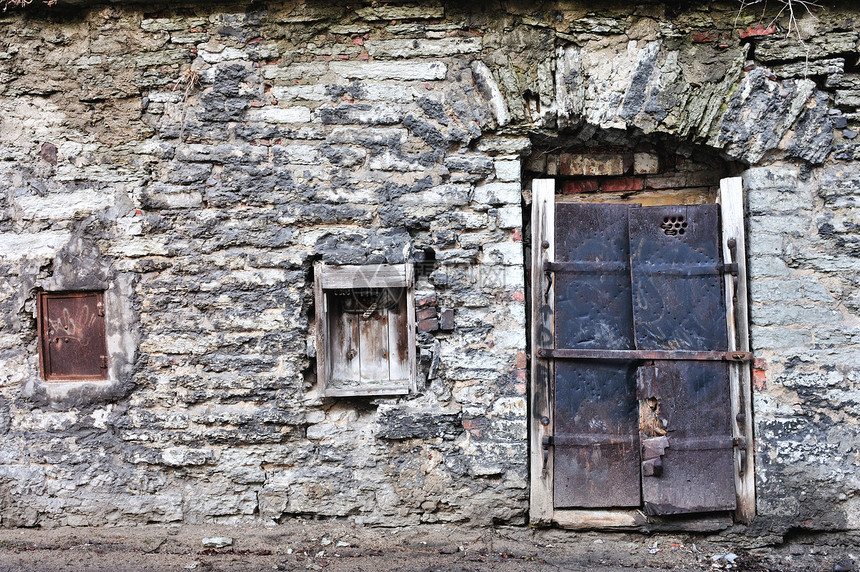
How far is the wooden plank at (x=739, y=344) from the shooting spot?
Answer: 9.78 feet

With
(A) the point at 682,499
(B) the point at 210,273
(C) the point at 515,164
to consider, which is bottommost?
(A) the point at 682,499

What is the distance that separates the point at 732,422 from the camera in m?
3.00

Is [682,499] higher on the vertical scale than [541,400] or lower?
lower

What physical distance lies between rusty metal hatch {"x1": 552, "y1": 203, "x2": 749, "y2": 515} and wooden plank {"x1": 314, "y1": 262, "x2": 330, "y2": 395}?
126 cm

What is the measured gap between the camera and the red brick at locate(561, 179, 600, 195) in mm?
3246

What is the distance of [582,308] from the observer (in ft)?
10.1

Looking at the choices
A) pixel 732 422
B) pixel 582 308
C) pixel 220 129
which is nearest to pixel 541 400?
pixel 582 308

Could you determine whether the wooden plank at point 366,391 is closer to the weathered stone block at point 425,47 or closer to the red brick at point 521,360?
the red brick at point 521,360

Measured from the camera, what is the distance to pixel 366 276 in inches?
119

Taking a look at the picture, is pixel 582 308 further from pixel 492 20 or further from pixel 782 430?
pixel 492 20

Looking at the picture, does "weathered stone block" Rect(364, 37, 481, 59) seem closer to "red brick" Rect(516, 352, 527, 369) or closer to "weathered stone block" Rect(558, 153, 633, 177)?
"weathered stone block" Rect(558, 153, 633, 177)

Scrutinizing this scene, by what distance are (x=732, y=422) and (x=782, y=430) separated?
248mm

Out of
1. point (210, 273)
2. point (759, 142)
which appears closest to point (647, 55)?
point (759, 142)

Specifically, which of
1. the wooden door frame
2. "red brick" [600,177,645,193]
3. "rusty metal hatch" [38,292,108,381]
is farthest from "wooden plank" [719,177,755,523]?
"rusty metal hatch" [38,292,108,381]
